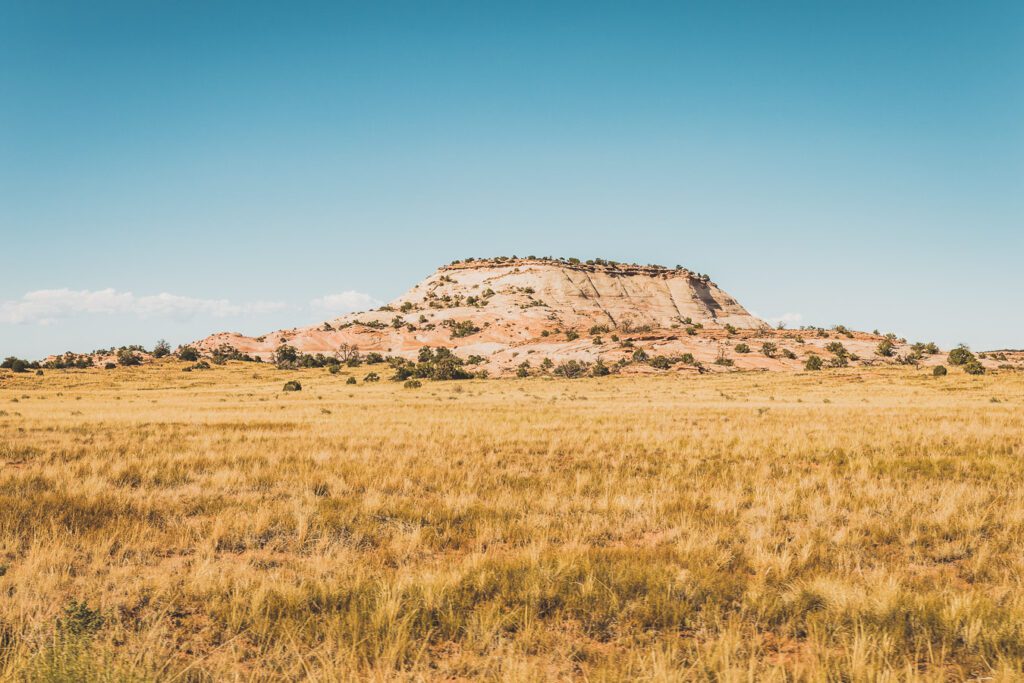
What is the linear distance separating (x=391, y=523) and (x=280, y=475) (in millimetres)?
3922

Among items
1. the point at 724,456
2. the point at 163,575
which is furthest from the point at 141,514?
the point at 724,456

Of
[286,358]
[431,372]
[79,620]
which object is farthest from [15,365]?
[79,620]

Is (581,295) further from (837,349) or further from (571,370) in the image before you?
(571,370)

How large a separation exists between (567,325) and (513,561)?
81.2m

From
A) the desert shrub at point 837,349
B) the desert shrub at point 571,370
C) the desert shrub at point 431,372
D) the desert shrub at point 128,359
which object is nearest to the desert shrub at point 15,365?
the desert shrub at point 128,359

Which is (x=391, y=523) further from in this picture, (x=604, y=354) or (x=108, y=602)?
(x=604, y=354)

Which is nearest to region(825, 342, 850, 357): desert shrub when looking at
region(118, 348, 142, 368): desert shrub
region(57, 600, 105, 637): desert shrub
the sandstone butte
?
the sandstone butte

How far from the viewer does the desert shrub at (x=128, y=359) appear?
61.0 metres

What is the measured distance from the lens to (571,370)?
176ft

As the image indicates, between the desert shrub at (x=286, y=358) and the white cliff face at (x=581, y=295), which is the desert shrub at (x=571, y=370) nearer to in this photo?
the desert shrub at (x=286, y=358)

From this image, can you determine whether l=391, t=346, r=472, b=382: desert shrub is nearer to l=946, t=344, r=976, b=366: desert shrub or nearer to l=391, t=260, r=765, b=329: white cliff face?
l=391, t=260, r=765, b=329: white cliff face

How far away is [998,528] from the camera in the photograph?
22.5 ft

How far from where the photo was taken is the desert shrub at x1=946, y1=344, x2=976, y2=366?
47844 millimetres

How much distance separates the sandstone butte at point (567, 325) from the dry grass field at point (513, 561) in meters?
43.6
